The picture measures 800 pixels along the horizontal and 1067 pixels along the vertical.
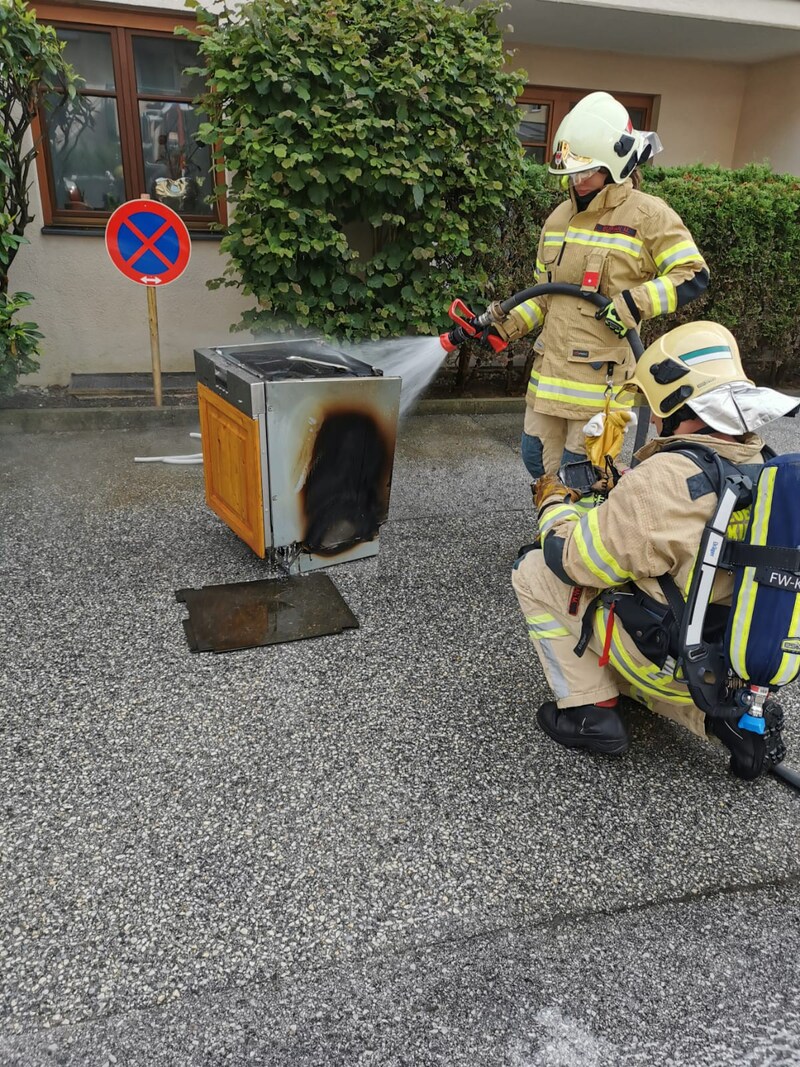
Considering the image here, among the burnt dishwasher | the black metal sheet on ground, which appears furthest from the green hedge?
the black metal sheet on ground

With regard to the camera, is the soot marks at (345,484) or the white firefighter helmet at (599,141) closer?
the white firefighter helmet at (599,141)

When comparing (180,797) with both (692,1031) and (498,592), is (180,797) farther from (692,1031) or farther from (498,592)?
(498,592)

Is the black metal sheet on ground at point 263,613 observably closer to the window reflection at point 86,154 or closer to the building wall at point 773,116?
the window reflection at point 86,154

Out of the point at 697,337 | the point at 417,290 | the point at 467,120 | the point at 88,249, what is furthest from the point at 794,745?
the point at 88,249

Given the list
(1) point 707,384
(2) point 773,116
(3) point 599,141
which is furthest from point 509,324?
(2) point 773,116

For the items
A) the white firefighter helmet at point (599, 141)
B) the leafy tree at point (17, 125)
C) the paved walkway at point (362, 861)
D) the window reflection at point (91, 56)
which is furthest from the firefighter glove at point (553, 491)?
the window reflection at point (91, 56)

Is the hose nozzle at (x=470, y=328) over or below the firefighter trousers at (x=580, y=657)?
over

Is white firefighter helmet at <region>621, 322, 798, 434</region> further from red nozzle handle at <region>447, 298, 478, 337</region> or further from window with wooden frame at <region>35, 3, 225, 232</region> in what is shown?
window with wooden frame at <region>35, 3, 225, 232</region>

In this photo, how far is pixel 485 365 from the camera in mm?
7488

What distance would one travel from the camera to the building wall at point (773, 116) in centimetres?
873

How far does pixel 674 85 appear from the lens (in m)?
8.92

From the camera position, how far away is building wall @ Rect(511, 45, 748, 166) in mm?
8461

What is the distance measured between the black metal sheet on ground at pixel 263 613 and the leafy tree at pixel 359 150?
2858 mm

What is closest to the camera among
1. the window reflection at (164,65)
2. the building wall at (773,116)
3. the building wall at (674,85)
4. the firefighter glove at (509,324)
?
the firefighter glove at (509,324)
